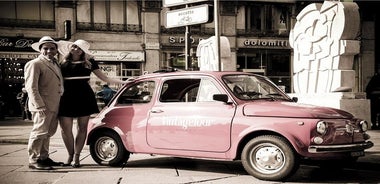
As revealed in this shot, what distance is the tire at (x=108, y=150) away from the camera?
708 cm

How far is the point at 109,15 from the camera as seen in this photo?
2858 cm

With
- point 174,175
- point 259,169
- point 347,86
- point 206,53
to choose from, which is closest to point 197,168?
point 174,175

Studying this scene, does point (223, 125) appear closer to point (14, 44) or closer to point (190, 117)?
point (190, 117)

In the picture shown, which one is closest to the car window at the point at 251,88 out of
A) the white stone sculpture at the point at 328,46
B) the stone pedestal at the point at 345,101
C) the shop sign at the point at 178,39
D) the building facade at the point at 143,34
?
the stone pedestal at the point at 345,101

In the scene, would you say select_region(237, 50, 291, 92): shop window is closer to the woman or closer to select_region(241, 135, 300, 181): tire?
the woman

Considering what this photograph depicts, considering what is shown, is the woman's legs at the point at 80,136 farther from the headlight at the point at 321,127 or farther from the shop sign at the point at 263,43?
the shop sign at the point at 263,43

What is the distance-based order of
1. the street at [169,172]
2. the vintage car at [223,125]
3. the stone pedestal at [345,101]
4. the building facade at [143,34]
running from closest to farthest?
the vintage car at [223,125], the street at [169,172], the stone pedestal at [345,101], the building facade at [143,34]

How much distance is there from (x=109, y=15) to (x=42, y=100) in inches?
886

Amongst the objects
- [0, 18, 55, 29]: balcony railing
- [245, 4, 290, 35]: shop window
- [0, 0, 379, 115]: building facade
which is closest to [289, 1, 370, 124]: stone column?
[0, 0, 379, 115]: building facade

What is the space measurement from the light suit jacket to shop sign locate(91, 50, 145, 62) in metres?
20.7

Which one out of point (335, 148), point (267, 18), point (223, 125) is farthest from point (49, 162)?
point (267, 18)

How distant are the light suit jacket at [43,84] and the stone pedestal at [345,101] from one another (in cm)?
647

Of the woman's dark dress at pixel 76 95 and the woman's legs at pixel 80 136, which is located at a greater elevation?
the woman's dark dress at pixel 76 95

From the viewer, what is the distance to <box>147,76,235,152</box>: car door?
6073mm
